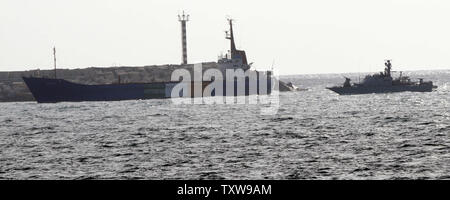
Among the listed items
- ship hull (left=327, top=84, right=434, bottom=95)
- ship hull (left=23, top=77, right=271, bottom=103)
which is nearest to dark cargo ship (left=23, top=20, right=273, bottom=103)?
ship hull (left=23, top=77, right=271, bottom=103)

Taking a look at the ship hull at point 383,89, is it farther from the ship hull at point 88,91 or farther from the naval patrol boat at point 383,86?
the ship hull at point 88,91

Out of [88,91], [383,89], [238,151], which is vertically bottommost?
[238,151]

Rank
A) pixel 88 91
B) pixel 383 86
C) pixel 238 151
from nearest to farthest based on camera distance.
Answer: pixel 238 151
pixel 383 86
pixel 88 91

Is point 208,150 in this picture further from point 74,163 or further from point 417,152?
point 417,152

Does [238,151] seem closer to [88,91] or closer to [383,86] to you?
[383,86]

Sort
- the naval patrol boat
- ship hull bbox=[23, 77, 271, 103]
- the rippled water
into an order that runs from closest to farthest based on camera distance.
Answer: the rippled water < the naval patrol boat < ship hull bbox=[23, 77, 271, 103]

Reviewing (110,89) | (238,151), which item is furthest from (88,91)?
Result: (238,151)

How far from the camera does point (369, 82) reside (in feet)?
391

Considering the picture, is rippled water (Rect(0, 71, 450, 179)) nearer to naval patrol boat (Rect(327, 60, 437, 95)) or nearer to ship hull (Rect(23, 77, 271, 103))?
naval patrol boat (Rect(327, 60, 437, 95))

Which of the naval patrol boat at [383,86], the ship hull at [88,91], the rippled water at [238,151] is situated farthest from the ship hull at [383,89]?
the rippled water at [238,151]

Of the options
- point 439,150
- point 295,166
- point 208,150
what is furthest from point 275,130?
point 295,166

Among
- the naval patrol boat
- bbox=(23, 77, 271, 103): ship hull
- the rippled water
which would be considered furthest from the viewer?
bbox=(23, 77, 271, 103): ship hull
